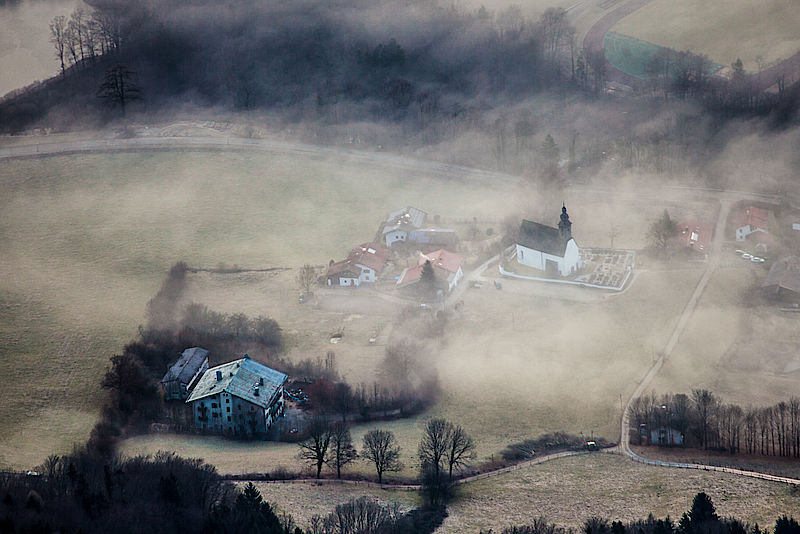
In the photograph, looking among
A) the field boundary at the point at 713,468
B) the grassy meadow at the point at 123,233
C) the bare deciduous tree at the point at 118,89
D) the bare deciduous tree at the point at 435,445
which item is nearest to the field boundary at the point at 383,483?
the bare deciduous tree at the point at 435,445

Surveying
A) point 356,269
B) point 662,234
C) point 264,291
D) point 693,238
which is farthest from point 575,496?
point 693,238

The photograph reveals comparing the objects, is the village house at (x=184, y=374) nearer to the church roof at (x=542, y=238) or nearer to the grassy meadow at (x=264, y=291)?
the grassy meadow at (x=264, y=291)

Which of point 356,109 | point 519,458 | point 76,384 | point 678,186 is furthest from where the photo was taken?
point 356,109

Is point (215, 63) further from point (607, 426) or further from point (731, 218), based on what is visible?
point (607, 426)

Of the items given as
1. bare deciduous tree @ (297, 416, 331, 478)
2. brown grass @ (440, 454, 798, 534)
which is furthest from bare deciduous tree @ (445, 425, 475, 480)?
bare deciduous tree @ (297, 416, 331, 478)

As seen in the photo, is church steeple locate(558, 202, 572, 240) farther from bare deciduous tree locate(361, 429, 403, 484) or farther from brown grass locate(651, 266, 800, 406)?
bare deciduous tree locate(361, 429, 403, 484)

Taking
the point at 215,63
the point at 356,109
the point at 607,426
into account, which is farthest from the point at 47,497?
the point at 215,63

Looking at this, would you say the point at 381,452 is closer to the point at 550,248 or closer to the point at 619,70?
the point at 550,248
